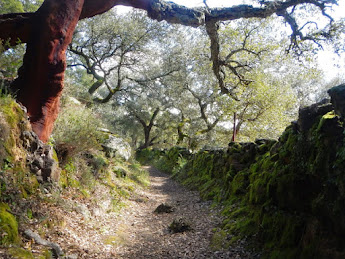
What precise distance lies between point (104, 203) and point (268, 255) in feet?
14.8

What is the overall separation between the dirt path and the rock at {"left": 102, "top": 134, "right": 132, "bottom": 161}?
283 centimetres

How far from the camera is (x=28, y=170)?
464cm

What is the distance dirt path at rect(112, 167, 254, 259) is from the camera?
15.4ft

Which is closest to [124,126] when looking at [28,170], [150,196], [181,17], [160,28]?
[160,28]

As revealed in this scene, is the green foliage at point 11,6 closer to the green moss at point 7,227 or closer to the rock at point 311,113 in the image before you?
the green moss at point 7,227

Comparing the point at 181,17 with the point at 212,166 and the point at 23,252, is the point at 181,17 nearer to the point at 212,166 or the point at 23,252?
the point at 212,166

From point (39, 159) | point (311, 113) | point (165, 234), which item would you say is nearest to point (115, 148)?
point (165, 234)

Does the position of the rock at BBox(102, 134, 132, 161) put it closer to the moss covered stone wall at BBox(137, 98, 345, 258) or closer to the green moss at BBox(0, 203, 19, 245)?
the moss covered stone wall at BBox(137, 98, 345, 258)

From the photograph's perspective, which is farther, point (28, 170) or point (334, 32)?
point (334, 32)

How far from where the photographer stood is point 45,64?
5.81 meters

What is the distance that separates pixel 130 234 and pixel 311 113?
4.79m

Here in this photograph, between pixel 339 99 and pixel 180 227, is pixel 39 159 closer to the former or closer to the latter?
pixel 180 227

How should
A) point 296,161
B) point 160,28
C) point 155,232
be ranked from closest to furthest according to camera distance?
point 296,161 < point 155,232 < point 160,28

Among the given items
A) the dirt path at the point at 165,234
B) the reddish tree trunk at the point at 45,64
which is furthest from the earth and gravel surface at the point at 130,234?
the reddish tree trunk at the point at 45,64
